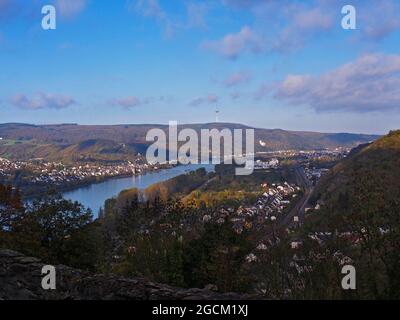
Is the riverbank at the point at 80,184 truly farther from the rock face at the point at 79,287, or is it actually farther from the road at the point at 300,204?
the rock face at the point at 79,287

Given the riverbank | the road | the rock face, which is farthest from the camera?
the riverbank

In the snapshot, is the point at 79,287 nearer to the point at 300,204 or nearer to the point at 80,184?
the point at 300,204

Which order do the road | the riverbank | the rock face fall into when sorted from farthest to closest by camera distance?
the riverbank → the road → the rock face

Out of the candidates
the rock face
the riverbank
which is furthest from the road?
the riverbank

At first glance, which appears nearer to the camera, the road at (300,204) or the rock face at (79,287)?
the rock face at (79,287)

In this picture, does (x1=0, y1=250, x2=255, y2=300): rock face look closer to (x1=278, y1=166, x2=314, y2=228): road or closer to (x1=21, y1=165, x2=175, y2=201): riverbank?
(x1=278, y1=166, x2=314, y2=228): road

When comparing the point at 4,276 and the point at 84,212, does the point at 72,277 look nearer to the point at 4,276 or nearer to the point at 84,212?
the point at 4,276

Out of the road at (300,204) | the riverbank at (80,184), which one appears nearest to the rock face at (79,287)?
the road at (300,204)
